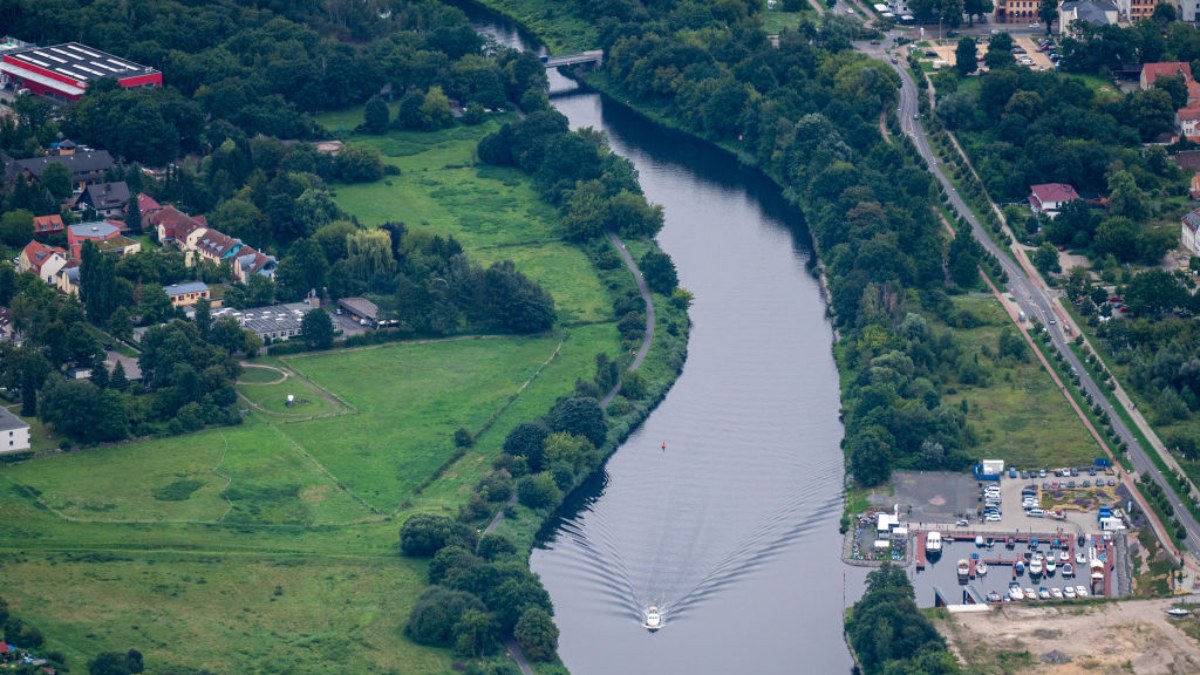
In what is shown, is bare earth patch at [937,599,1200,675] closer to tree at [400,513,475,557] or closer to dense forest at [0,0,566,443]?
tree at [400,513,475,557]

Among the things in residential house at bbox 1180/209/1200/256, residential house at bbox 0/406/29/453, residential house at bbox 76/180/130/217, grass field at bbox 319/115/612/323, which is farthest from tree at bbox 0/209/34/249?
residential house at bbox 1180/209/1200/256

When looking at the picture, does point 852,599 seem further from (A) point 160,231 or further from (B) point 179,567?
(A) point 160,231

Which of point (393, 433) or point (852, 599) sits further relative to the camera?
point (393, 433)

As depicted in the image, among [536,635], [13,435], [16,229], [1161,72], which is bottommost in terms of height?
[536,635]

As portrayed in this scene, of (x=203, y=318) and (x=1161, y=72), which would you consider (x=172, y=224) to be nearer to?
(x=203, y=318)

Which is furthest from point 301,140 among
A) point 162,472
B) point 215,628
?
point 215,628

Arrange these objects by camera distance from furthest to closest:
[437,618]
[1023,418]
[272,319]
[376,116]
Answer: [376,116] < [272,319] < [1023,418] < [437,618]

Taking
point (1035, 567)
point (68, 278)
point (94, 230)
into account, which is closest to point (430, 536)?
point (1035, 567)
